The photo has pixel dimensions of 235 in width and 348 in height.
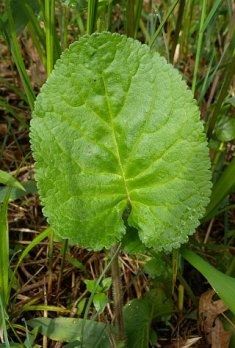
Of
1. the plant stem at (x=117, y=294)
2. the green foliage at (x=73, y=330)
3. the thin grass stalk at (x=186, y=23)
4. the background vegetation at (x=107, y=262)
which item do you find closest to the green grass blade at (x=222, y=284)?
the background vegetation at (x=107, y=262)

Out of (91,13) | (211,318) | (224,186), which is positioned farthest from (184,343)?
(91,13)

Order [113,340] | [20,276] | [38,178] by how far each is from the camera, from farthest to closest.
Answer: [20,276] < [113,340] < [38,178]

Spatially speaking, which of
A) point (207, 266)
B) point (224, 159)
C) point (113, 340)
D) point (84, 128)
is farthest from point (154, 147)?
point (224, 159)

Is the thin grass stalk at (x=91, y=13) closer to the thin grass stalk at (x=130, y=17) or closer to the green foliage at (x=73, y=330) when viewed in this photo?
the thin grass stalk at (x=130, y=17)

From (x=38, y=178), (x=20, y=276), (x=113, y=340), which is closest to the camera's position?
(x=38, y=178)

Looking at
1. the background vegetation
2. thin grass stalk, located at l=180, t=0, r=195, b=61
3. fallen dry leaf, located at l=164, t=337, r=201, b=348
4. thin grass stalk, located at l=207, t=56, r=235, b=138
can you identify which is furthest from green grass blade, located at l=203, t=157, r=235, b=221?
thin grass stalk, located at l=180, t=0, r=195, b=61

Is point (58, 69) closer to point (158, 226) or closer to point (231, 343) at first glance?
point (158, 226)

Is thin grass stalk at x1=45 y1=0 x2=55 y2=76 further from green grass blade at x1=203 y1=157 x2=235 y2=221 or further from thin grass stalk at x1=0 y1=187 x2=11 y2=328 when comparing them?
green grass blade at x1=203 y1=157 x2=235 y2=221
